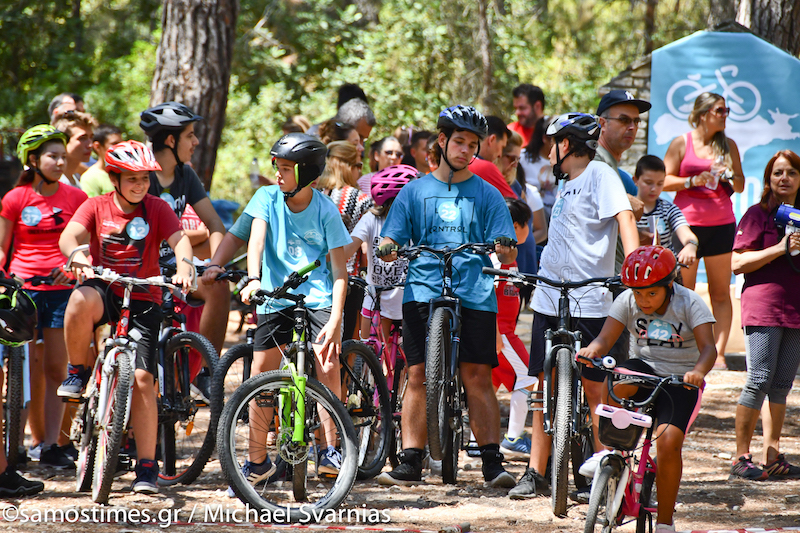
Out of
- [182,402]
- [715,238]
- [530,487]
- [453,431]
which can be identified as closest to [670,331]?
[530,487]

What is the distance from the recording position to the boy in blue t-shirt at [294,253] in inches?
196

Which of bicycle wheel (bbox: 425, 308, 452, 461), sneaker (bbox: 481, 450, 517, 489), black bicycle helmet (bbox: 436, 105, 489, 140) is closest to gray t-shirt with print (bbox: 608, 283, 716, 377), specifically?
bicycle wheel (bbox: 425, 308, 452, 461)

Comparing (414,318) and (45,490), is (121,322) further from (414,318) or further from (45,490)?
(414,318)

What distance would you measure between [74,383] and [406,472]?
199cm

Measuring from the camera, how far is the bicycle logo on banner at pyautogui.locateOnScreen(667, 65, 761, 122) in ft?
36.3

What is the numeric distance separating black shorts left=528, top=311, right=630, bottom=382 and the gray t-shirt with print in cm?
55

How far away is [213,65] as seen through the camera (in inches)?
345

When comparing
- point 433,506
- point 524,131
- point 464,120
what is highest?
point 524,131

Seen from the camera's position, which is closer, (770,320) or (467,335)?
(467,335)

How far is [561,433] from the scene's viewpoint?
4.65 metres

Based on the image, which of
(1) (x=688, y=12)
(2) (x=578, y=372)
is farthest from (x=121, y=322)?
(1) (x=688, y=12)

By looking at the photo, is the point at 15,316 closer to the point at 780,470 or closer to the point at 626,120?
the point at 626,120

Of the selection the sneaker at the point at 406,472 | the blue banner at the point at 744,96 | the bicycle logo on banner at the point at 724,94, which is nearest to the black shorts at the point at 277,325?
the sneaker at the point at 406,472

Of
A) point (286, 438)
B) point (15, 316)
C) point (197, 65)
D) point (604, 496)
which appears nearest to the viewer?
point (604, 496)
